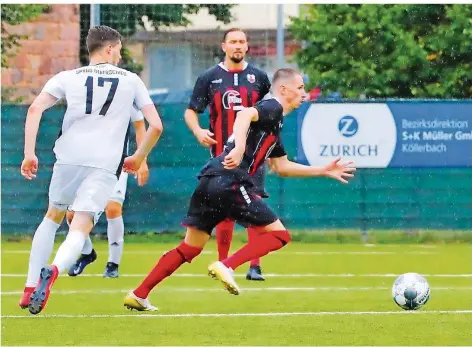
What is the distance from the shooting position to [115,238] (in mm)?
12570

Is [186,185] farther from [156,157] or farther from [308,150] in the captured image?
[308,150]

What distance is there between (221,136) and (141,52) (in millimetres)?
9620

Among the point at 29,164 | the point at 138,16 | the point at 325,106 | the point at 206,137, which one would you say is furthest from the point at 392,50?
the point at 29,164

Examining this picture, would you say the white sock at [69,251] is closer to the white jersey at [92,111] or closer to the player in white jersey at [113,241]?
the white jersey at [92,111]

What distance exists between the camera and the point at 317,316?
924cm

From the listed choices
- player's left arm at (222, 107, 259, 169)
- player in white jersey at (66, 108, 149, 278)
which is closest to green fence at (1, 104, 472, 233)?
player in white jersey at (66, 108, 149, 278)

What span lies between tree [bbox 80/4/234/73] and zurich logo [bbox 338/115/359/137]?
3844 millimetres

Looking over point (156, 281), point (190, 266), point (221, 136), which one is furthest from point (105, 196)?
point (190, 266)

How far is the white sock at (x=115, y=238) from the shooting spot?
41.3 feet

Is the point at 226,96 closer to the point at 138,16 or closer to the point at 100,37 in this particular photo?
the point at 100,37

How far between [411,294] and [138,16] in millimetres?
11489

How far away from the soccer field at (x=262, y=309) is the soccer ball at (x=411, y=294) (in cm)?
10

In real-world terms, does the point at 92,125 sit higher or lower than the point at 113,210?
higher

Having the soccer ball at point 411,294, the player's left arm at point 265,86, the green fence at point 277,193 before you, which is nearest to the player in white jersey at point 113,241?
the player's left arm at point 265,86
